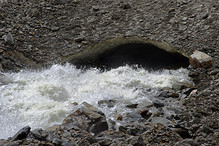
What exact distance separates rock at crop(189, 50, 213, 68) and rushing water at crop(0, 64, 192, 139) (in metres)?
0.41

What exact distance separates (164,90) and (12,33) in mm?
5112

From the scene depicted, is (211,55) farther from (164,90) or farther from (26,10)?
(26,10)

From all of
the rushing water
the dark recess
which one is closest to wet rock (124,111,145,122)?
the rushing water

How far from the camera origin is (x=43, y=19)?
1048cm

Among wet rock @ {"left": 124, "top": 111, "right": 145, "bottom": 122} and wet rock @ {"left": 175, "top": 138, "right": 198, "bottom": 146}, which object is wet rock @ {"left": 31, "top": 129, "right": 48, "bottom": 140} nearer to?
wet rock @ {"left": 124, "top": 111, "right": 145, "bottom": 122}

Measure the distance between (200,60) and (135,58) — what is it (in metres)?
2.52

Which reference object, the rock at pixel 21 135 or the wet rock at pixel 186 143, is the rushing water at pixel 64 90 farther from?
the wet rock at pixel 186 143

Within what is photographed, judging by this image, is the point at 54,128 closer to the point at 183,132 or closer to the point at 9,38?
the point at 183,132

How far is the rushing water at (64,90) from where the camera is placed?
6.56 metres

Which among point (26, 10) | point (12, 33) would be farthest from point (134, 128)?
point (26, 10)

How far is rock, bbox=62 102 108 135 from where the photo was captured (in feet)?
20.1

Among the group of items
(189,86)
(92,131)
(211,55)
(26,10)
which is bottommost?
(92,131)

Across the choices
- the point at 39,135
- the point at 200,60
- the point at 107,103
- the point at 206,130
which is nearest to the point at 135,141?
the point at 206,130

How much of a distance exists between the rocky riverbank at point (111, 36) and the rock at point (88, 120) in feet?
0.07
